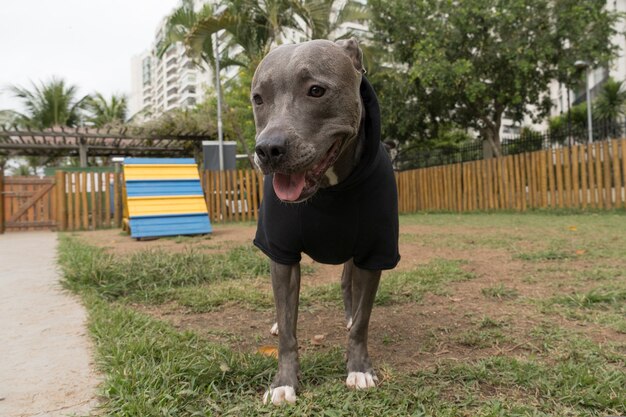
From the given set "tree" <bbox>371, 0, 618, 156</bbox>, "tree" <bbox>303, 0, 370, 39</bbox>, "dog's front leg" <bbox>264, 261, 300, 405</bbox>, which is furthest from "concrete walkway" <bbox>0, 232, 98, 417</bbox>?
"tree" <bbox>371, 0, 618, 156</bbox>

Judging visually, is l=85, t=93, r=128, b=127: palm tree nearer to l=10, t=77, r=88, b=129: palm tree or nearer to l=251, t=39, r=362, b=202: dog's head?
l=10, t=77, r=88, b=129: palm tree

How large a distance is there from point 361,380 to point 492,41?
16392mm

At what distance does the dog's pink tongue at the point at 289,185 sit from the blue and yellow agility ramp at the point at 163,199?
21.4ft

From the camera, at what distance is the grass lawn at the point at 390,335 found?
182 cm

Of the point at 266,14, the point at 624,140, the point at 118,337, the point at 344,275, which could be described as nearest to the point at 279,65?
the point at 344,275

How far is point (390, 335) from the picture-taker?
2.74 meters

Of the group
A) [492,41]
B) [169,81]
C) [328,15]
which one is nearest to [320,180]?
[328,15]

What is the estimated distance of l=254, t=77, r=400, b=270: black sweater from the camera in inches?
82.7

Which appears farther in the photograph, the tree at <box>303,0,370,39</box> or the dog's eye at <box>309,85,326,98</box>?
the tree at <box>303,0,370,39</box>

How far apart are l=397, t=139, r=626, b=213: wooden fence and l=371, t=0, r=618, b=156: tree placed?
3196 mm

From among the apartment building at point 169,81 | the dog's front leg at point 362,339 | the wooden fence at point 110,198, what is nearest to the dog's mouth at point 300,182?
the dog's front leg at point 362,339

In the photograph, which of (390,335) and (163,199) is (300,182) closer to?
(390,335)

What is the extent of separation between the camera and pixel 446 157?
19.0 m

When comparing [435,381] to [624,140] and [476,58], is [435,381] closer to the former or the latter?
[624,140]
